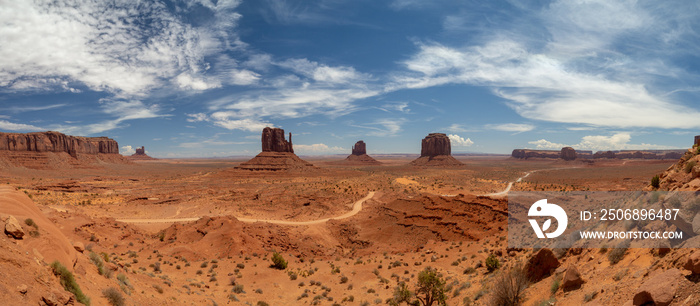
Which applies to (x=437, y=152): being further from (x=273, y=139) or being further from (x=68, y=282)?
(x=68, y=282)

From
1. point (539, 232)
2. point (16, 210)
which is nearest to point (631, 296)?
point (539, 232)

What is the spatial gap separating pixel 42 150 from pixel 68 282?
453 ft

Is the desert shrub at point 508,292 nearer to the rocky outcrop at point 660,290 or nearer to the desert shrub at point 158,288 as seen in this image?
the rocky outcrop at point 660,290

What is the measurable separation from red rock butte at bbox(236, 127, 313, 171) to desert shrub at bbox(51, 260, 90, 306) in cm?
8108

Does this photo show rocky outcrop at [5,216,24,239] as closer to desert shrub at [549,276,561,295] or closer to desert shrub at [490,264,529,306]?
desert shrub at [490,264,529,306]

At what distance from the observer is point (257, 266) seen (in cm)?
1992

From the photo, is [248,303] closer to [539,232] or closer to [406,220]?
[539,232]

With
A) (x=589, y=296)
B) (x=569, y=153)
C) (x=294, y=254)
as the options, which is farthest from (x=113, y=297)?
(x=569, y=153)

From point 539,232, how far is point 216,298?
18.2 m

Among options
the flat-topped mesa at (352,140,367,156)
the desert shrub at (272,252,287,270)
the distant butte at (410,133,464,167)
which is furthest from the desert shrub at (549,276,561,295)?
the flat-topped mesa at (352,140,367,156)

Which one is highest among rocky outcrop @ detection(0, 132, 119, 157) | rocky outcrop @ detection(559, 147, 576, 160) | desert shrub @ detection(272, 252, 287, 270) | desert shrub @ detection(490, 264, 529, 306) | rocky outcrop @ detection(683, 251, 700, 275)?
rocky outcrop @ detection(0, 132, 119, 157)

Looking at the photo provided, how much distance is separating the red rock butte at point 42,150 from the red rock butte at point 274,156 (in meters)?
67.0

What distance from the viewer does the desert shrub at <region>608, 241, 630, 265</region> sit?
8469 millimetres

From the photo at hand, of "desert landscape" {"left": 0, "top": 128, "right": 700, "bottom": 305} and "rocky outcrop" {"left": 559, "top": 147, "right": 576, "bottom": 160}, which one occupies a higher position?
"rocky outcrop" {"left": 559, "top": 147, "right": 576, "bottom": 160}
